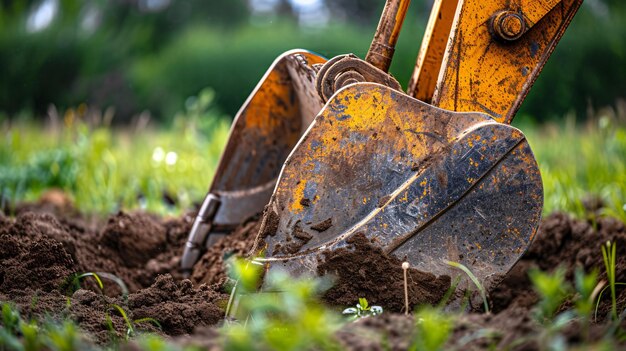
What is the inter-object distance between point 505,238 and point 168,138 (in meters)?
5.44

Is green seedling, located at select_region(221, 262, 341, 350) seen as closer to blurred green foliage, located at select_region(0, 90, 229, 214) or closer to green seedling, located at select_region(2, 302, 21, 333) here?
green seedling, located at select_region(2, 302, 21, 333)

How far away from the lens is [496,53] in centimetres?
286

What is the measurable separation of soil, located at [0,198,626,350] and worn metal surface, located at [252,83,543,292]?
60 millimetres

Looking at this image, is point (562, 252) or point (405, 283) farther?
point (562, 252)

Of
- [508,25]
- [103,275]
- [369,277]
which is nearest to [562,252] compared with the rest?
[508,25]

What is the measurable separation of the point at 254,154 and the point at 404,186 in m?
1.26

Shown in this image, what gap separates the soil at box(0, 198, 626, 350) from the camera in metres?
1.92

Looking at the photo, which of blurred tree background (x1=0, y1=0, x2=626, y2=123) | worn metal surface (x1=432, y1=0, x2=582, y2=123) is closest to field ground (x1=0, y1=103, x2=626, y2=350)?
worn metal surface (x1=432, y1=0, x2=582, y2=123)

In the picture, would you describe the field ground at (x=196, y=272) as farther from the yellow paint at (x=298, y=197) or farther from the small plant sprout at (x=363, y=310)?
the yellow paint at (x=298, y=197)

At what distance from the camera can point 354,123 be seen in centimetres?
262

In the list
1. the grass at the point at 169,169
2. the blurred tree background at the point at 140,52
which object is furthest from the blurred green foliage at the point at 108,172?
the blurred tree background at the point at 140,52

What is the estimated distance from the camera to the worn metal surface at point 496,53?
111 inches

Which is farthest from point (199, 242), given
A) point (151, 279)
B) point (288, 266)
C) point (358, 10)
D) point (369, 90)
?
point (358, 10)

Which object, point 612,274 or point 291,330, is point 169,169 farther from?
point 291,330
